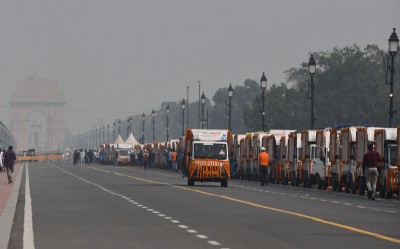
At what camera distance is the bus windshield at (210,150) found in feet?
170

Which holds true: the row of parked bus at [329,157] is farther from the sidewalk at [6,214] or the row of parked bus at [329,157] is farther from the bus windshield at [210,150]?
the sidewalk at [6,214]

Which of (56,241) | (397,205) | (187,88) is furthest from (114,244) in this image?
(187,88)

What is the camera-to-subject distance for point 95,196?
3856 centimetres

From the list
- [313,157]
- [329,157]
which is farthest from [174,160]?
[329,157]

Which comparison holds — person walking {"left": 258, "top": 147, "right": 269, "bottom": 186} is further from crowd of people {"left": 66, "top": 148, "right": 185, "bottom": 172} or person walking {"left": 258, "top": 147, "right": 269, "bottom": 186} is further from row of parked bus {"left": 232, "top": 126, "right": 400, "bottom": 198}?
crowd of people {"left": 66, "top": 148, "right": 185, "bottom": 172}

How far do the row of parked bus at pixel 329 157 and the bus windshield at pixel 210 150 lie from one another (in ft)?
13.1

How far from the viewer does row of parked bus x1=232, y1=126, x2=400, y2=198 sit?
4150cm

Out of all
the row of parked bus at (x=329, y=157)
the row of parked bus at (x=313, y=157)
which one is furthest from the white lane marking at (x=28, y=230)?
the row of parked bus at (x=313, y=157)

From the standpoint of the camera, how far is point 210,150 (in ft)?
171

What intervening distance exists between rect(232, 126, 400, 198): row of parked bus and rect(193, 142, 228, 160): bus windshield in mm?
3982

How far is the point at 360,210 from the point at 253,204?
362 cm

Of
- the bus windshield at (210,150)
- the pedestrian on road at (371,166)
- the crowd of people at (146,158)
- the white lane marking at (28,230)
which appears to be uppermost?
the crowd of people at (146,158)

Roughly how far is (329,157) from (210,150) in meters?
5.08

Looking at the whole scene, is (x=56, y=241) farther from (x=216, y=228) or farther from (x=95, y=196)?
(x=95, y=196)
